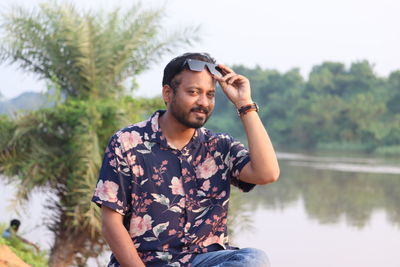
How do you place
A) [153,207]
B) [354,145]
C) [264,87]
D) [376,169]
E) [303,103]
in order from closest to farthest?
1. [153,207]
2. [376,169]
3. [354,145]
4. [303,103]
5. [264,87]

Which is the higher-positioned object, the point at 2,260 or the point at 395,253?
the point at 2,260

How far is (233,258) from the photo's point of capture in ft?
7.80

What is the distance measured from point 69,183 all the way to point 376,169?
22870mm

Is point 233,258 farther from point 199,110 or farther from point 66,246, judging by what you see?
point 66,246

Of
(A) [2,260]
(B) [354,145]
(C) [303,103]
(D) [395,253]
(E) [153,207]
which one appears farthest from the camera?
(C) [303,103]

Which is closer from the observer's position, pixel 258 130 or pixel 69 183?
pixel 258 130

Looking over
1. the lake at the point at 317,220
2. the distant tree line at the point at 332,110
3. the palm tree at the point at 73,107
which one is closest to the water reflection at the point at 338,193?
the lake at the point at 317,220

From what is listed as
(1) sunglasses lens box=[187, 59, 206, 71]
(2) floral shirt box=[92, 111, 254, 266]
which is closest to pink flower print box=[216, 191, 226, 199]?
(2) floral shirt box=[92, 111, 254, 266]

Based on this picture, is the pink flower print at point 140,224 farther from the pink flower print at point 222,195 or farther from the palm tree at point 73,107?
the palm tree at point 73,107

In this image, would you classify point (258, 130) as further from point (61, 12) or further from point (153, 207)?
point (61, 12)

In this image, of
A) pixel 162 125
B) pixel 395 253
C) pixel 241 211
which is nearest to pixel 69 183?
pixel 241 211

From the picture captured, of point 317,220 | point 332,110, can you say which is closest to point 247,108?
point 317,220

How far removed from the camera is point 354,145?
4753 centimetres

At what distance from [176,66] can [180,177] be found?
1.38 feet
